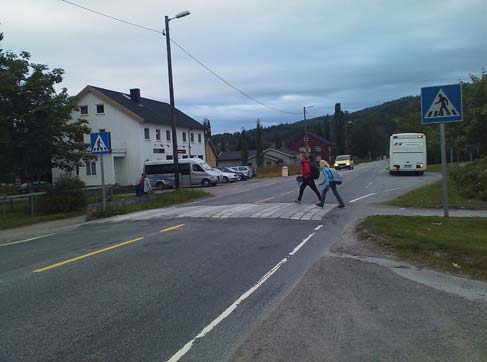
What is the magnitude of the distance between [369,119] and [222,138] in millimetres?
55755

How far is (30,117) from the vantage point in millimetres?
20328

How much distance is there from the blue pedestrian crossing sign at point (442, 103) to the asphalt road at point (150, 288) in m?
3.28

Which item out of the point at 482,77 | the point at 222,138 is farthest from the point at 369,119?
the point at 482,77

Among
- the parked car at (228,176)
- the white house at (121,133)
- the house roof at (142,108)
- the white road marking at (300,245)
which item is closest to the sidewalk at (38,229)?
the white road marking at (300,245)

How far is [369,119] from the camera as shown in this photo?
506 feet

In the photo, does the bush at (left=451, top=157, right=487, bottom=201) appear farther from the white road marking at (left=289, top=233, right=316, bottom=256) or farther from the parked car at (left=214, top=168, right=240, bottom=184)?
the parked car at (left=214, top=168, right=240, bottom=184)

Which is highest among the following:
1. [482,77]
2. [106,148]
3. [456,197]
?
[482,77]

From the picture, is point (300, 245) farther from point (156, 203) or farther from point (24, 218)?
point (24, 218)

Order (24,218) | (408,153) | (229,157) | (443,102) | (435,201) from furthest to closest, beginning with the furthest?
(229,157)
(408,153)
(24,218)
(435,201)
(443,102)

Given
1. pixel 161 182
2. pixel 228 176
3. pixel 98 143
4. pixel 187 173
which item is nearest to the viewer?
pixel 98 143

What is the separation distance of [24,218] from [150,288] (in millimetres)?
13760

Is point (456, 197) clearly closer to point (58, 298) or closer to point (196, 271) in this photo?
point (196, 271)

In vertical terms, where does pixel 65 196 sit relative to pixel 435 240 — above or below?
above

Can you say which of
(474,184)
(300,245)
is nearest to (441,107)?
(300,245)
